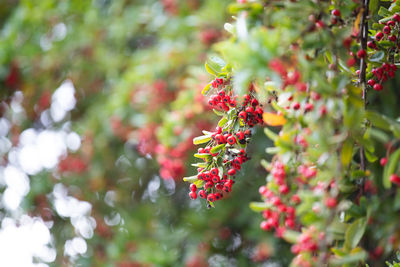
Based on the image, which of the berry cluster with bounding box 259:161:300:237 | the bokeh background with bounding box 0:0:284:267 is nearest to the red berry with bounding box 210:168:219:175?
the berry cluster with bounding box 259:161:300:237

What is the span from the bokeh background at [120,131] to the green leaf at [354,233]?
144cm

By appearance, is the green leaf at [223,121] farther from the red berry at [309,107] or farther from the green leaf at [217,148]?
the red berry at [309,107]

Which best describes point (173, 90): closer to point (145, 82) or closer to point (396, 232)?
point (145, 82)

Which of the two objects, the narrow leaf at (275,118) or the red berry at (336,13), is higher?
the red berry at (336,13)

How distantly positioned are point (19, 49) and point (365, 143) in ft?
7.89

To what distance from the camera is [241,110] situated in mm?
771

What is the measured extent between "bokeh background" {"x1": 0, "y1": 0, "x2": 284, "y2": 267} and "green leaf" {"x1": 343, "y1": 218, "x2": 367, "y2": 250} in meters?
1.44

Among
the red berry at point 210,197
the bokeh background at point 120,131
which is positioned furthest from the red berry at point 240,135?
the bokeh background at point 120,131

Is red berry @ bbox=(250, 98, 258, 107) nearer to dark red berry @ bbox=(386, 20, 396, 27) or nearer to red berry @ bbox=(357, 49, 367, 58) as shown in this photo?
red berry @ bbox=(357, 49, 367, 58)

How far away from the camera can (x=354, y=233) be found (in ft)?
2.14

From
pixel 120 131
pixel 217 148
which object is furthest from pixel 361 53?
pixel 120 131

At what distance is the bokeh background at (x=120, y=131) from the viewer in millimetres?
2250

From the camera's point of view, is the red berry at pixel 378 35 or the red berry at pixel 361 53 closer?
the red berry at pixel 361 53

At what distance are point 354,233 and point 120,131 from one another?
2.02 metres
